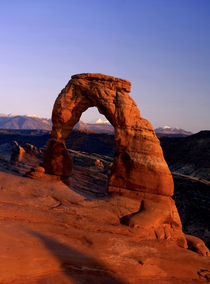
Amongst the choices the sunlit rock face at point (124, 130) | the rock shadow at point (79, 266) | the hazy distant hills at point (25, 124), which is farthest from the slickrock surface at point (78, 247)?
the hazy distant hills at point (25, 124)

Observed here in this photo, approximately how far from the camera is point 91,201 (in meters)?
7.79

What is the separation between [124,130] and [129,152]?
90cm

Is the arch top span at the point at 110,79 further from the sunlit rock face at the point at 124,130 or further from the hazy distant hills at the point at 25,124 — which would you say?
the hazy distant hills at the point at 25,124

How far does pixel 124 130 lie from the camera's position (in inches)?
360

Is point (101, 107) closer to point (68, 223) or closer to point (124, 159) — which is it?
point (124, 159)

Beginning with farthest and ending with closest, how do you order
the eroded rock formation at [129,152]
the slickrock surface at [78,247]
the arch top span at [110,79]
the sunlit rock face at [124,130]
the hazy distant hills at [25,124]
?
the hazy distant hills at [25,124] < the arch top span at [110,79] < the sunlit rock face at [124,130] < the eroded rock formation at [129,152] < the slickrock surface at [78,247]

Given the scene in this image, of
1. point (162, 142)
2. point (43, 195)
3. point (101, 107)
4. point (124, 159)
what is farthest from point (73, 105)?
point (162, 142)

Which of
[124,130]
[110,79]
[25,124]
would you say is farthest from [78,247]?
[25,124]

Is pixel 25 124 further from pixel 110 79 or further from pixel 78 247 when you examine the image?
pixel 78 247

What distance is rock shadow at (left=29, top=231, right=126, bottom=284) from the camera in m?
3.85

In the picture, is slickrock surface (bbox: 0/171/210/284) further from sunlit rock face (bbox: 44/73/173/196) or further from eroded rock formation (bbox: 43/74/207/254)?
sunlit rock face (bbox: 44/73/173/196)

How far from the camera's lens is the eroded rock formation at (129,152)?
788 centimetres

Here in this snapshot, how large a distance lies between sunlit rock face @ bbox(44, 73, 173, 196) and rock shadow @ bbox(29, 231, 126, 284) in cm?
453

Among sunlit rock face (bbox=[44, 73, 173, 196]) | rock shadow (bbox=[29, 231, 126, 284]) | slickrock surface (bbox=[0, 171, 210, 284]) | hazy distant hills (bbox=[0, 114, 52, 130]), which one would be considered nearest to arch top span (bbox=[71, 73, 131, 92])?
sunlit rock face (bbox=[44, 73, 173, 196])
